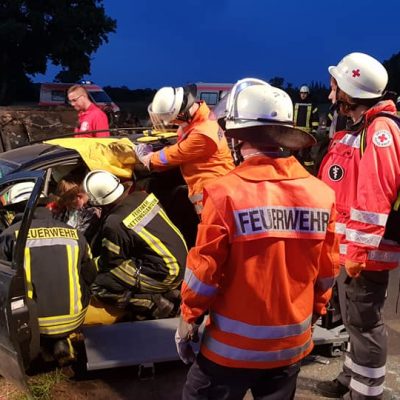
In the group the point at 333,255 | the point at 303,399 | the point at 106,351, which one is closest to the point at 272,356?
the point at 333,255

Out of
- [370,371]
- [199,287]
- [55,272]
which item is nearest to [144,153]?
[55,272]

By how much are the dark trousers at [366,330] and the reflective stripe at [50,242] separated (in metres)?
1.56

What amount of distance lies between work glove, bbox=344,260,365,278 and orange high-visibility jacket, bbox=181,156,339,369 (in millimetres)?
630

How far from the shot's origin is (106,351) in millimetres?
3436

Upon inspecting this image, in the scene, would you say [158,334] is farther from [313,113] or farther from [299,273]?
[313,113]

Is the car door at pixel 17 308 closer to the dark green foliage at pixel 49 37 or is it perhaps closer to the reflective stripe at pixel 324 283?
the reflective stripe at pixel 324 283

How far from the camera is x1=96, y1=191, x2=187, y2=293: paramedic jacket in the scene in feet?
12.2

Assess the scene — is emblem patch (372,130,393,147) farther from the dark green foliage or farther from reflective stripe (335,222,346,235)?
the dark green foliage

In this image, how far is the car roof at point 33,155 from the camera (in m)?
3.65

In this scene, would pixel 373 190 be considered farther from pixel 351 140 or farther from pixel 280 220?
pixel 280 220

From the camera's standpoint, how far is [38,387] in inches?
130

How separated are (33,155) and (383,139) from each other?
2360mm

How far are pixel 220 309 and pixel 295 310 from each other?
0.28 meters

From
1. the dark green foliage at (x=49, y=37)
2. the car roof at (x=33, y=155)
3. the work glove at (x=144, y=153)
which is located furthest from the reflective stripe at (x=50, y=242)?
the dark green foliage at (x=49, y=37)
